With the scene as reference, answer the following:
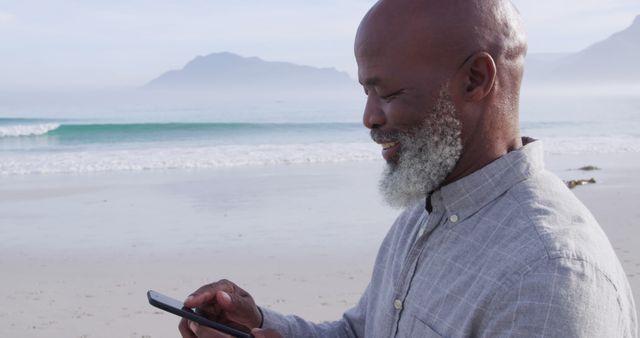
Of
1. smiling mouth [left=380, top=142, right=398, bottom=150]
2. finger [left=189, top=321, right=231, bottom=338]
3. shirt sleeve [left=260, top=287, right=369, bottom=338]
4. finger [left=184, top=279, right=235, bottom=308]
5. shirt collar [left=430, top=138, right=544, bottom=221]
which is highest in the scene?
smiling mouth [left=380, top=142, right=398, bottom=150]

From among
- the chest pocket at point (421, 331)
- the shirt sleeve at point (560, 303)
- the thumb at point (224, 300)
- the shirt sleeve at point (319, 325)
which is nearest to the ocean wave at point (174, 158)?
the shirt sleeve at point (319, 325)

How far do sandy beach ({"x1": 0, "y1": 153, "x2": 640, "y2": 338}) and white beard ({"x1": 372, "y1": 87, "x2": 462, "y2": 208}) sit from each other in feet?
8.65

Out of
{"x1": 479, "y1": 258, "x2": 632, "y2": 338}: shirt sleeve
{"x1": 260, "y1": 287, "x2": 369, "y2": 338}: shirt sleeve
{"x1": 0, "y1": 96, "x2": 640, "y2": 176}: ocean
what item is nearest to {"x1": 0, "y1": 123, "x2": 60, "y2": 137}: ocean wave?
{"x1": 0, "y1": 96, "x2": 640, "y2": 176}: ocean

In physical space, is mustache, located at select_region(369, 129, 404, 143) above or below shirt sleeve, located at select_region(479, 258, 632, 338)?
above

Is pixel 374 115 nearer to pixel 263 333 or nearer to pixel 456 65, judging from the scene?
pixel 456 65

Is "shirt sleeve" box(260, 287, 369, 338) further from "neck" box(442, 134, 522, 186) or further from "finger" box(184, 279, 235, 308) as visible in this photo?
"neck" box(442, 134, 522, 186)

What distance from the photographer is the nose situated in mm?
1767

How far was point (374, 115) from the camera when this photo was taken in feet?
5.82

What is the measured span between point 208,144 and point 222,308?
25.5 meters

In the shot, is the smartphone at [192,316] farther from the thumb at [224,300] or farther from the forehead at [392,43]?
the forehead at [392,43]

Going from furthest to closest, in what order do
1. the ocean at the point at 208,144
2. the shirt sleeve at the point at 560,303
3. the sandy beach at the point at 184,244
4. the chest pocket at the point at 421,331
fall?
the ocean at the point at 208,144 → the sandy beach at the point at 184,244 → the chest pocket at the point at 421,331 → the shirt sleeve at the point at 560,303

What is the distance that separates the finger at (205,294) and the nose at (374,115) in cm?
59

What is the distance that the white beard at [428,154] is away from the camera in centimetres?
169

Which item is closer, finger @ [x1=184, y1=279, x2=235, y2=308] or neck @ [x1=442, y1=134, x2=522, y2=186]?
neck @ [x1=442, y1=134, x2=522, y2=186]
